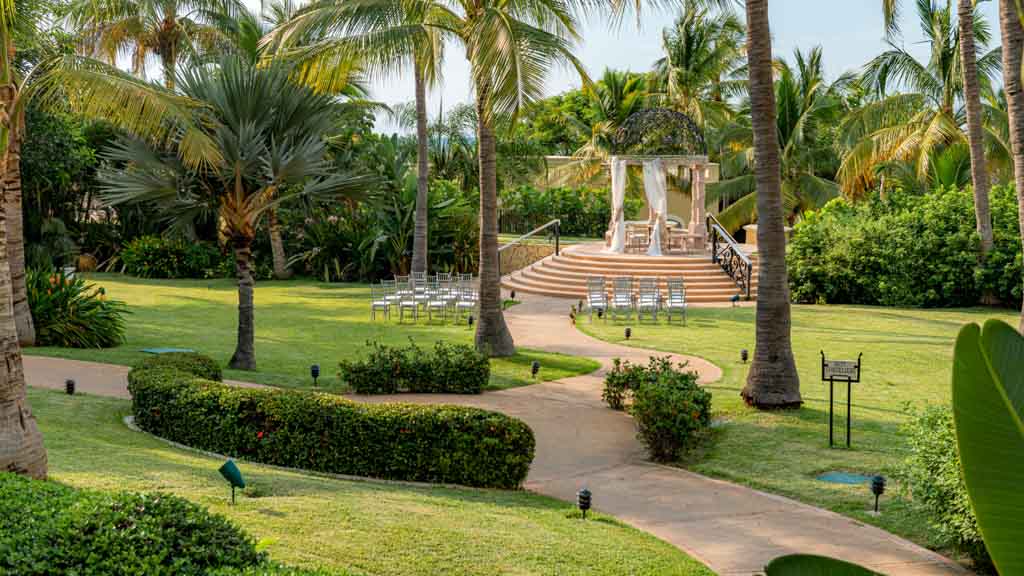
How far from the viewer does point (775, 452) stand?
10984 millimetres

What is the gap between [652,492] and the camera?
9.57 meters

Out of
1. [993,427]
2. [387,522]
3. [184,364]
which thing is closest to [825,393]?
[184,364]

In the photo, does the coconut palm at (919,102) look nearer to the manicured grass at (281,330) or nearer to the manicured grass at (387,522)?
the manicured grass at (281,330)

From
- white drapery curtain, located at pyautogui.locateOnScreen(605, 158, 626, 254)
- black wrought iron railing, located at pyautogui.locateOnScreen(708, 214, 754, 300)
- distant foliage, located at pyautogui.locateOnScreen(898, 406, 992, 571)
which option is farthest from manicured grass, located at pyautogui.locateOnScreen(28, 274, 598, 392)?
black wrought iron railing, located at pyautogui.locateOnScreen(708, 214, 754, 300)

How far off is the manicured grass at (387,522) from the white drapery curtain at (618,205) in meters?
20.4

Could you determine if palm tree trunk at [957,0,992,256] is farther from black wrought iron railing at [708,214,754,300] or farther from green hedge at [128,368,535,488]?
green hedge at [128,368,535,488]

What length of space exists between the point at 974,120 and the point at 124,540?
21.5m

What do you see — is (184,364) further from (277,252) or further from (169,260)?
(169,260)

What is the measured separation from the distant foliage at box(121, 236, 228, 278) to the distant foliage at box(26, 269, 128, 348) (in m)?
14.2

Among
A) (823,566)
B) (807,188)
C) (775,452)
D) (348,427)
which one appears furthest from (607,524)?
(807,188)

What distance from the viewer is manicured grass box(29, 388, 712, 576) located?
20.9ft

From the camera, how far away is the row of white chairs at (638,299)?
2214cm

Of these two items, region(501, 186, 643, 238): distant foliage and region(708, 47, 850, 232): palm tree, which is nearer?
region(708, 47, 850, 232): palm tree

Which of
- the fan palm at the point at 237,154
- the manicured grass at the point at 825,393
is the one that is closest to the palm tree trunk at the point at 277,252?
the manicured grass at the point at 825,393
